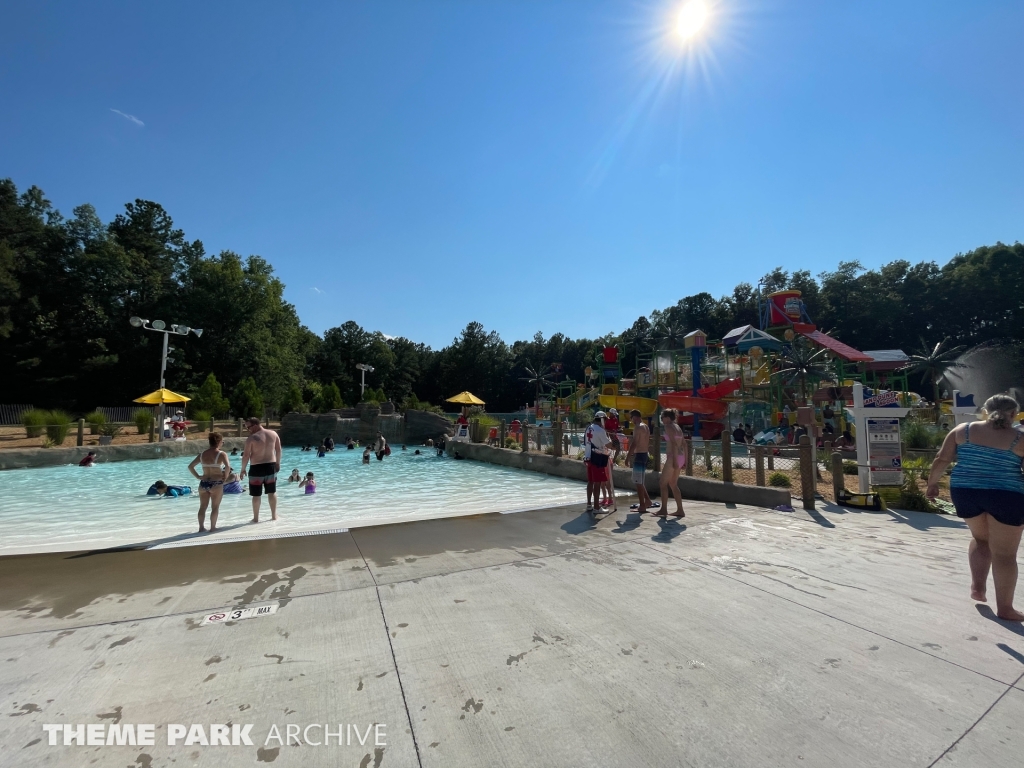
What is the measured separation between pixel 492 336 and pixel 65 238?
146 ft

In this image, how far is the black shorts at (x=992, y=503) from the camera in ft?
12.0

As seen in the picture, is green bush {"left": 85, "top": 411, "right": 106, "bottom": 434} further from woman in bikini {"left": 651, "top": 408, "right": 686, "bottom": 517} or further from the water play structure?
woman in bikini {"left": 651, "top": 408, "right": 686, "bottom": 517}

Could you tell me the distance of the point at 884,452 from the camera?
8.99m

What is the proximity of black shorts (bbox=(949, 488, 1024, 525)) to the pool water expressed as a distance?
19.5ft

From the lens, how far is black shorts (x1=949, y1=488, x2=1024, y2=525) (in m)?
3.64

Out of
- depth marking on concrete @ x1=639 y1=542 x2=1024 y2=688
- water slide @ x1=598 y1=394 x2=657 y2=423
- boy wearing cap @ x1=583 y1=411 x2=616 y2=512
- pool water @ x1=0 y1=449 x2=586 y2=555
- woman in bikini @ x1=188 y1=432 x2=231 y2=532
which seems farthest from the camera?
water slide @ x1=598 y1=394 x2=657 y2=423

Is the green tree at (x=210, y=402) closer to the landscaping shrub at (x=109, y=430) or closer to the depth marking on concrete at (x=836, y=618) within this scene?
the landscaping shrub at (x=109, y=430)

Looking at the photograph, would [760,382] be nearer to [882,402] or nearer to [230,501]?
[882,402]

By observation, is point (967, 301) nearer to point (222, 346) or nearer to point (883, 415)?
point (883, 415)

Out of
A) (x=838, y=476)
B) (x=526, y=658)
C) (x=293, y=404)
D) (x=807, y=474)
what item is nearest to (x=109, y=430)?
(x=293, y=404)

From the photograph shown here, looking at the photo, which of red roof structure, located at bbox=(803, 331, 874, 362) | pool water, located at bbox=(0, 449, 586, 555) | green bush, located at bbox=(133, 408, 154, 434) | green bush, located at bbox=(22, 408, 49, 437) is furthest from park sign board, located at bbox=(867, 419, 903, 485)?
green bush, located at bbox=(133, 408, 154, 434)

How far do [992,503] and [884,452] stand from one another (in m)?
6.09

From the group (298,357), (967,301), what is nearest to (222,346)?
(298,357)

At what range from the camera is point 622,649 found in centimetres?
331
